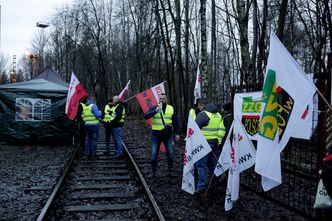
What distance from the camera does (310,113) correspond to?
599cm

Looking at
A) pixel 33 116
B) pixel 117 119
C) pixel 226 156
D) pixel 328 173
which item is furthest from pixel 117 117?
pixel 328 173

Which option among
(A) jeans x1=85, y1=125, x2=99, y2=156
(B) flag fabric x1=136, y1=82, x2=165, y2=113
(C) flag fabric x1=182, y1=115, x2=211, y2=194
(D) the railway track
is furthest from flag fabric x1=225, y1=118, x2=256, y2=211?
(A) jeans x1=85, y1=125, x2=99, y2=156

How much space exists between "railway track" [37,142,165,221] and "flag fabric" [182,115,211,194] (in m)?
0.82

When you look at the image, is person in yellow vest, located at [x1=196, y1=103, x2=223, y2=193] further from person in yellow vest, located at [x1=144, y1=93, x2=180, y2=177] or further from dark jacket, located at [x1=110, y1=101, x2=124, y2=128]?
dark jacket, located at [x1=110, y1=101, x2=124, y2=128]

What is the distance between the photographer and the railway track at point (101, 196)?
20.0ft

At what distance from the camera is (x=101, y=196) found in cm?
716

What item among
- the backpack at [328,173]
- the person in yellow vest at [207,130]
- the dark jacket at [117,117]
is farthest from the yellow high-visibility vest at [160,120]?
the backpack at [328,173]

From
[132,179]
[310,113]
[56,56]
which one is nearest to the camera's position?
[310,113]

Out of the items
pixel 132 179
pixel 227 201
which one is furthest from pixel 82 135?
pixel 227 201

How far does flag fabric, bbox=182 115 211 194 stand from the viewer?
23.4 ft

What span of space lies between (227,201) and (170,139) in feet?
10.4

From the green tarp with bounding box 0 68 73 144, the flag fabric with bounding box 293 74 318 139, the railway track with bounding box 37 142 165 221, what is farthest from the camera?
the green tarp with bounding box 0 68 73 144

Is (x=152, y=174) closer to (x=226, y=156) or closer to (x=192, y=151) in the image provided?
(x=192, y=151)

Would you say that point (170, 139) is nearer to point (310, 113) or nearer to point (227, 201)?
point (227, 201)
